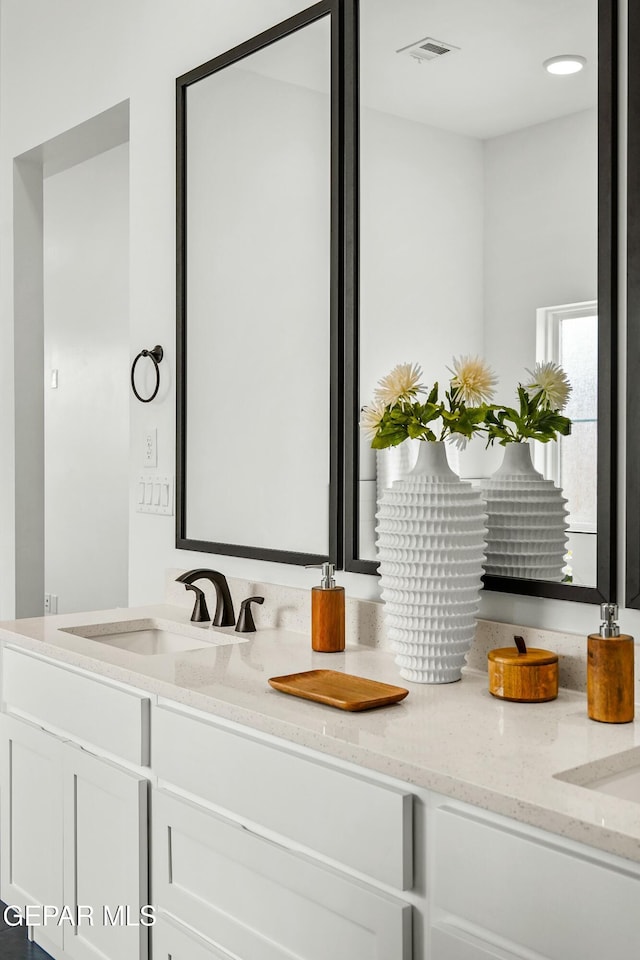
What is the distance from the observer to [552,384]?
66.6 inches

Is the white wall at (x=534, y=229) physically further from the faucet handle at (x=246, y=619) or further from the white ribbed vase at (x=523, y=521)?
the faucet handle at (x=246, y=619)

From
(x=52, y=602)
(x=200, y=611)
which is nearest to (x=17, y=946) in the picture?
(x=200, y=611)

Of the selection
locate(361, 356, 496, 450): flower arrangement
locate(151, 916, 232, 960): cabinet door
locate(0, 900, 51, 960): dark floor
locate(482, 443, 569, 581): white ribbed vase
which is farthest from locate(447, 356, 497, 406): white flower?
locate(0, 900, 51, 960): dark floor

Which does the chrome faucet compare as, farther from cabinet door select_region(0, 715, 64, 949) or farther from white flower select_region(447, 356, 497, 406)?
white flower select_region(447, 356, 497, 406)

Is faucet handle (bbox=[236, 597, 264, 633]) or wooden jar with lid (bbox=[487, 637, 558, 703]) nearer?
wooden jar with lid (bbox=[487, 637, 558, 703])

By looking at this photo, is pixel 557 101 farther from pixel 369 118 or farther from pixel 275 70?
pixel 275 70

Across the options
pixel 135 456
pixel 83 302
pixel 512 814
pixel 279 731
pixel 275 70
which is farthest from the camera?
pixel 83 302

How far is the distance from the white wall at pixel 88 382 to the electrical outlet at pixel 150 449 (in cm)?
192

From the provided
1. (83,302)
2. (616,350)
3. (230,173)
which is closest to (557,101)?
(616,350)

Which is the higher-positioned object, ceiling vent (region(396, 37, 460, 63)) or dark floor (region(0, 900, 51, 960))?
ceiling vent (region(396, 37, 460, 63))

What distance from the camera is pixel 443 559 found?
1.69 metres

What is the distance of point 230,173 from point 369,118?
512 millimetres

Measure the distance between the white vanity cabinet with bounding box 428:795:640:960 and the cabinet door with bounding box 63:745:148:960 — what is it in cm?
77

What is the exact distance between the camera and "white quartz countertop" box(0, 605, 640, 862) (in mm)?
1124
